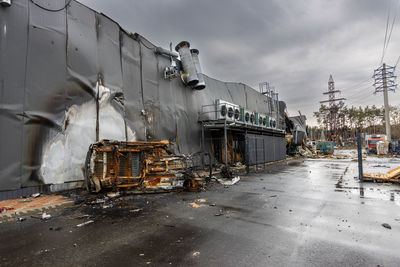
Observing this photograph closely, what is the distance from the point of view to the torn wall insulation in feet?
21.0

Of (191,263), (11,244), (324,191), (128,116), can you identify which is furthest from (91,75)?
(324,191)

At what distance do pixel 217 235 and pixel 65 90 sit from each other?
7.57 meters

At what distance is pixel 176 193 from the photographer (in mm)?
7008

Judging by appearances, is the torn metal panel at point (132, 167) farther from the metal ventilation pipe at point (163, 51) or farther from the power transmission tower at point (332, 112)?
the power transmission tower at point (332, 112)

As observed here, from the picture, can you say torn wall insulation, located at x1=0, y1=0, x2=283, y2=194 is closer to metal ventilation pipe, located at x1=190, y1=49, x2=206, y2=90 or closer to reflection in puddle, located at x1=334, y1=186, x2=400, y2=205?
metal ventilation pipe, located at x1=190, y1=49, x2=206, y2=90

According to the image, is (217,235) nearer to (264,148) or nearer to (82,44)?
(82,44)

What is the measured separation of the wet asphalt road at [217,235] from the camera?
272 centimetres

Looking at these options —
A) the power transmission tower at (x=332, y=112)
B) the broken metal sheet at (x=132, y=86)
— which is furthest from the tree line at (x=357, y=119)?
the broken metal sheet at (x=132, y=86)

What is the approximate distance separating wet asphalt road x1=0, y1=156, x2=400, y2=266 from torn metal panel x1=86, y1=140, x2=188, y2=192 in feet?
3.93

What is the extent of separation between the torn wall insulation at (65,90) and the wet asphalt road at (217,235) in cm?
299

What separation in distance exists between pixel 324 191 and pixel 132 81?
9.60 m

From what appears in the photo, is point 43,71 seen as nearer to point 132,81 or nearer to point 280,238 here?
point 132,81

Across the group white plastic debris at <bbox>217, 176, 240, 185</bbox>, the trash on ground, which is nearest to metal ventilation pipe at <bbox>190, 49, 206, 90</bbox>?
white plastic debris at <bbox>217, 176, 240, 185</bbox>

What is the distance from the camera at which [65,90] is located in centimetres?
764
